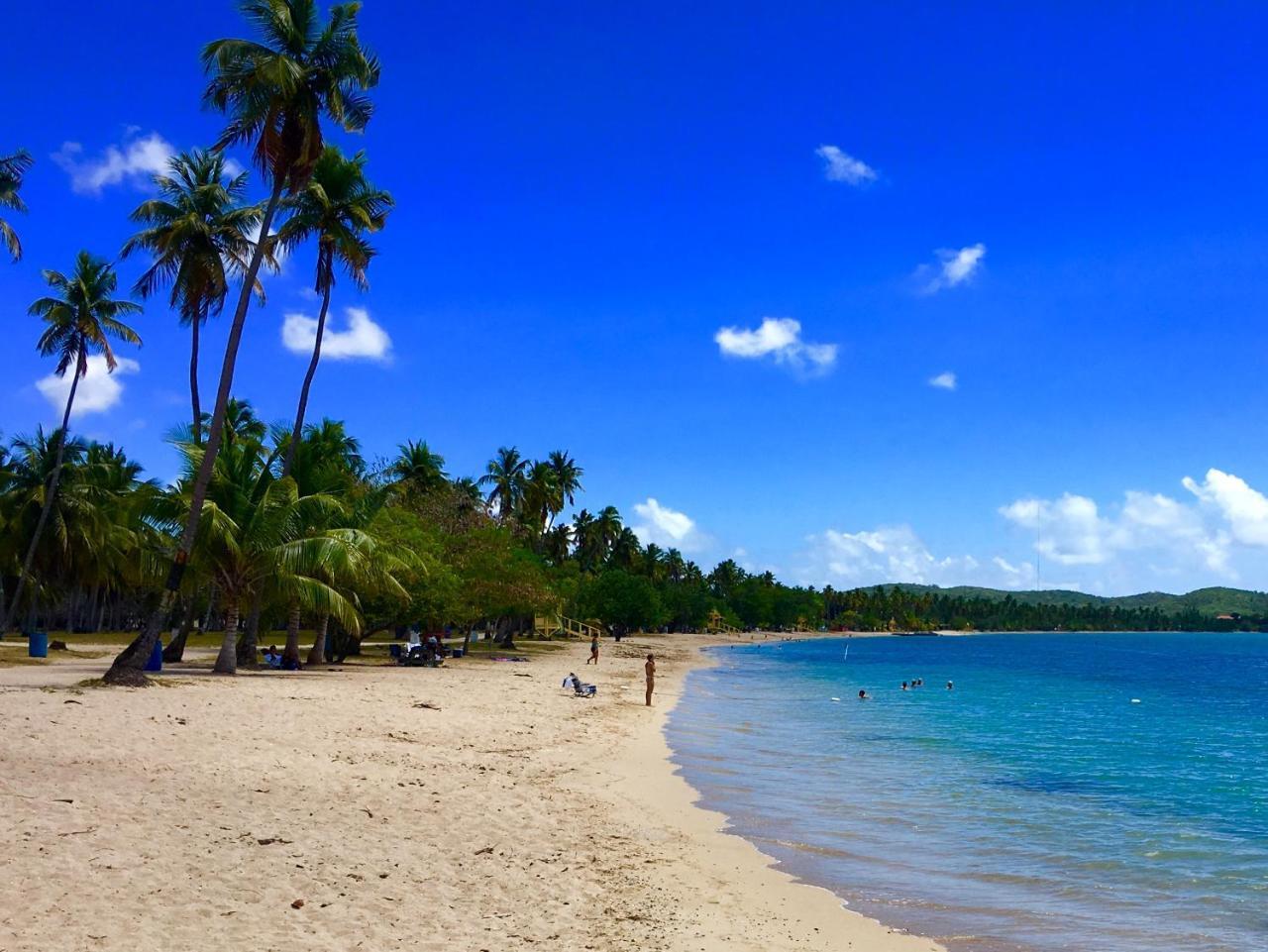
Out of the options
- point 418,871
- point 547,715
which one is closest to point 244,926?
point 418,871

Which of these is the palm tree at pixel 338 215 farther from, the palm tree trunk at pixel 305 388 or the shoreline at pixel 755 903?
the shoreline at pixel 755 903

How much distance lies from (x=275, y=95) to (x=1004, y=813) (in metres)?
21.5

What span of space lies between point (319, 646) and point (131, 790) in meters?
23.4

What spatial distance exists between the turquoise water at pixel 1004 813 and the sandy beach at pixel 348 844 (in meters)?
A: 1.20

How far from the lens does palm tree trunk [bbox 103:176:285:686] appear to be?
20.3 meters

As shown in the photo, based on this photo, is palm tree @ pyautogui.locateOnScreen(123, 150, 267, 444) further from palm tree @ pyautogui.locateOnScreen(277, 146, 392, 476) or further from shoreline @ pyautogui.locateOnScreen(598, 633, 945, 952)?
shoreline @ pyautogui.locateOnScreen(598, 633, 945, 952)

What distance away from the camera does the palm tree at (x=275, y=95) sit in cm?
2098

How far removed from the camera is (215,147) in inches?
886

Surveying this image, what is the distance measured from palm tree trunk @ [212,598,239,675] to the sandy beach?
23.7ft

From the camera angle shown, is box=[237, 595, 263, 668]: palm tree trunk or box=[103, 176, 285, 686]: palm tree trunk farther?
box=[237, 595, 263, 668]: palm tree trunk

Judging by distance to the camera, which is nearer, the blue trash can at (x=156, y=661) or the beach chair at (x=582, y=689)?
the blue trash can at (x=156, y=661)

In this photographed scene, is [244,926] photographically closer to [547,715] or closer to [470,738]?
[470,738]

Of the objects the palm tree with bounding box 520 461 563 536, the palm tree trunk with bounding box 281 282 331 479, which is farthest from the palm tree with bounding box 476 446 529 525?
the palm tree trunk with bounding box 281 282 331 479

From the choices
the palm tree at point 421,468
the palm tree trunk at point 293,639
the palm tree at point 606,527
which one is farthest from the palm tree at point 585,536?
the palm tree trunk at point 293,639
